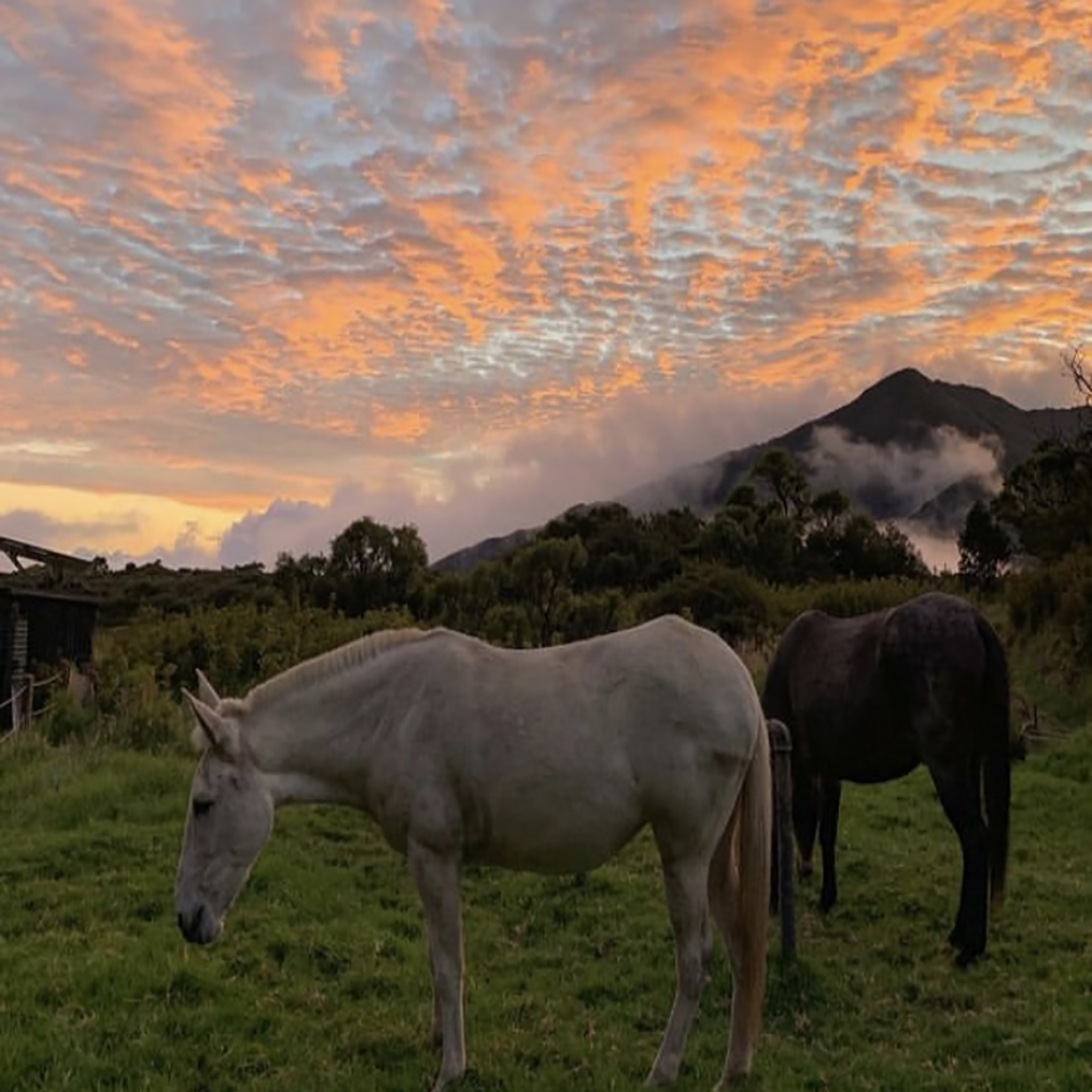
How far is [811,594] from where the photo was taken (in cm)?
2623

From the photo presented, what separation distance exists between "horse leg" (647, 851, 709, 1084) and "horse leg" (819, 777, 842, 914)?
9.82 ft

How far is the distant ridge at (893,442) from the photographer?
96812 millimetres

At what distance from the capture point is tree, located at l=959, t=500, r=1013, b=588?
3919 cm

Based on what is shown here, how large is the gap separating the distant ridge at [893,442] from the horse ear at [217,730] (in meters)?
85.9

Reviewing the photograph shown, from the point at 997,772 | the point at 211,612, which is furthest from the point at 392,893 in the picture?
the point at 211,612

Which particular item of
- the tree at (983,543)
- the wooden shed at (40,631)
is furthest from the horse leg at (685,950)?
the tree at (983,543)

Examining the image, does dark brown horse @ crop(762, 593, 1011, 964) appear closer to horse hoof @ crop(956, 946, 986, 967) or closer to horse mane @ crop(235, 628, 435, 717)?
horse hoof @ crop(956, 946, 986, 967)

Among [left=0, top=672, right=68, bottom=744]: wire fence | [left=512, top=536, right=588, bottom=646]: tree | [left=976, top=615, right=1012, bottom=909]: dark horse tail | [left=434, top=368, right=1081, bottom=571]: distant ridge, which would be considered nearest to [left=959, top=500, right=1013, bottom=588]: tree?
[left=512, top=536, right=588, bottom=646]: tree

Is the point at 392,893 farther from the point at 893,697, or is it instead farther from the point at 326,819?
the point at 893,697

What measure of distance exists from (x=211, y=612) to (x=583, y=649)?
1864 centimetres

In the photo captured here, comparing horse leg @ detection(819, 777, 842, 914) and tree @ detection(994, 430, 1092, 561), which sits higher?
tree @ detection(994, 430, 1092, 561)

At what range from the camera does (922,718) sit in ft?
20.7

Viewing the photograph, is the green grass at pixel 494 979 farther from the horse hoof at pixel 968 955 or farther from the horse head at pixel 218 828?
the horse head at pixel 218 828

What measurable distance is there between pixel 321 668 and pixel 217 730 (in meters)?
0.53
